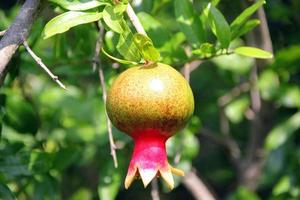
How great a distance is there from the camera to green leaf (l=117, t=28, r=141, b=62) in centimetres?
138

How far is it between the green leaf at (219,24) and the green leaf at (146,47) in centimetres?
24

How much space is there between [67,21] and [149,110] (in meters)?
0.24

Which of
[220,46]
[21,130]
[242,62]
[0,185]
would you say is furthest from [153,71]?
[242,62]

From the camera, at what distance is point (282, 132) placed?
101 inches

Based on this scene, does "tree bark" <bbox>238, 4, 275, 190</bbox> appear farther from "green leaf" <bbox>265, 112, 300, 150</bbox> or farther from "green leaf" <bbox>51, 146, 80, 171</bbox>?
"green leaf" <bbox>51, 146, 80, 171</bbox>

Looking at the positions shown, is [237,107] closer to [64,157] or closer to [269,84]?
[269,84]

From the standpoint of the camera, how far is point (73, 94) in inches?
112

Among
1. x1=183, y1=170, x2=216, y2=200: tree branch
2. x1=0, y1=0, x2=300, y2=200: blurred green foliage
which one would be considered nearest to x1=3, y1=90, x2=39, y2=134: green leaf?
x1=0, y1=0, x2=300, y2=200: blurred green foliage

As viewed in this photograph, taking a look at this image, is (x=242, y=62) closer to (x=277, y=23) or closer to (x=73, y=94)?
(x=277, y=23)

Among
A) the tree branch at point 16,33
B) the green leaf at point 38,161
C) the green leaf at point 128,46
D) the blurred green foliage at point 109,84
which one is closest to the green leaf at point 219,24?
Result: the blurred green foliage at point 109,84

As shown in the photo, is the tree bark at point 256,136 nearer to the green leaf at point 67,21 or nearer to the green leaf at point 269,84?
the green leaf at point 269,84

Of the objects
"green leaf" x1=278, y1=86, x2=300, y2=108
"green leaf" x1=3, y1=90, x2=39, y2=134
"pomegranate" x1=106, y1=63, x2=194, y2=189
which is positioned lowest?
"green leaf" x1=278, y1=86, x2=300, y2=108

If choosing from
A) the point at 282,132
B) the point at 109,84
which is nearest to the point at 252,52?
the point at 109,84

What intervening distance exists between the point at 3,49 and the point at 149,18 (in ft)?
1.78
